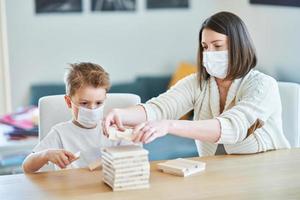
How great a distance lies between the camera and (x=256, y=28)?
164 inches

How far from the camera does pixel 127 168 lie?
63.9 inches

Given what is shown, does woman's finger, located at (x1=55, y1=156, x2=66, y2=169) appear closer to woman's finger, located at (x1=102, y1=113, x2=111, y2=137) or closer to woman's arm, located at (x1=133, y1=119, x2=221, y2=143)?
woman's finger, located at (x1=102, y1=113, x2=111, y2=137)

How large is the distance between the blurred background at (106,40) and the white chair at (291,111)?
168cm

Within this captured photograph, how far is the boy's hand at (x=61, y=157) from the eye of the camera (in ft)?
5.89

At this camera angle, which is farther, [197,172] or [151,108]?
[151,108]

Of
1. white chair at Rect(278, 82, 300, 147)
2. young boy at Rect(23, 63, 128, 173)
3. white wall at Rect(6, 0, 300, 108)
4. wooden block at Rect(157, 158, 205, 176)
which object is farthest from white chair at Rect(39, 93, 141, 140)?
white wall at Rect(6, 0, 300, 108)

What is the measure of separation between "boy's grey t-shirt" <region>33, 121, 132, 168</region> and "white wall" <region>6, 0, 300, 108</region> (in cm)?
223


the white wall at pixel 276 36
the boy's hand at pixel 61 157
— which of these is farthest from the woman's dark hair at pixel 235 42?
the white wall at pixel 276 36

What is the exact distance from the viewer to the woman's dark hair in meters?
2.09

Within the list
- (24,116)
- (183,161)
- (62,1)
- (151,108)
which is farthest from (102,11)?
(183,161)

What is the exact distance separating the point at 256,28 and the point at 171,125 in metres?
2.57

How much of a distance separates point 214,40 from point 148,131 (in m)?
0.57

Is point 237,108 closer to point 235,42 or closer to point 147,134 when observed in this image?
point 235,42

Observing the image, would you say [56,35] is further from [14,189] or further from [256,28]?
[14,189]
